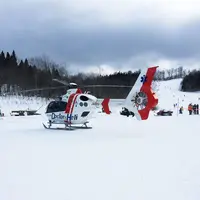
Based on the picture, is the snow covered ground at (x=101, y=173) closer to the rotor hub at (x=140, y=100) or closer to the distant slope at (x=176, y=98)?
the rotor hub at (x=140, y=100)

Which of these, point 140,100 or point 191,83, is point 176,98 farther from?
point 140,100

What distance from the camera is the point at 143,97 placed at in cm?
1434

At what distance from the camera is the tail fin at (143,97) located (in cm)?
1405

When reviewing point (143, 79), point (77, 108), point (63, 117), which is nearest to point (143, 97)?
point (143, 79)

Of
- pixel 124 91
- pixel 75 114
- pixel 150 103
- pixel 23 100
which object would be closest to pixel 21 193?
pixel 150 103

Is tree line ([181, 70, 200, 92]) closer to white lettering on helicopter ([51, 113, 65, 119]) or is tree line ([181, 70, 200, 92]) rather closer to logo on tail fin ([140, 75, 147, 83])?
white lettering on helicopter ([51, 113, 65, 119])

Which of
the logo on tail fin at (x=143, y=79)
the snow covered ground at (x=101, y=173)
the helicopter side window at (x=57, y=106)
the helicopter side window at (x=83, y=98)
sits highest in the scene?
the logo on tail fin at (x=143, y=79)

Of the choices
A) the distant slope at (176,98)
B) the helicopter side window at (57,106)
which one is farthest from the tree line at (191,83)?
the helicopter side window at (57,106)

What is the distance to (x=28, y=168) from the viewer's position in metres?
6.64

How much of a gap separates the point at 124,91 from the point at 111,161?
248 ft

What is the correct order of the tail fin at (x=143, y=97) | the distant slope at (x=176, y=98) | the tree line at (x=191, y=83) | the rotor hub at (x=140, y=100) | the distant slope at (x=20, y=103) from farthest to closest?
1. the tree line at (x=191, y=83)
2. the distant slope at (x=176, y=98)
3. the distant slope at (x=20, y=103)
4. the rotor hub at (x=140, y=100)
5. the tail fin at (x=143, y=97)

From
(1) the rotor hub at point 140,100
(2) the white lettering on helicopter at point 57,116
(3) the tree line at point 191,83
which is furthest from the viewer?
(3) the tree line at point 191,83

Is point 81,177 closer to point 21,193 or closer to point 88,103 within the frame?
point 21,193

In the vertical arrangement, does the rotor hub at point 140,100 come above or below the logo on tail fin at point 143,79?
below
